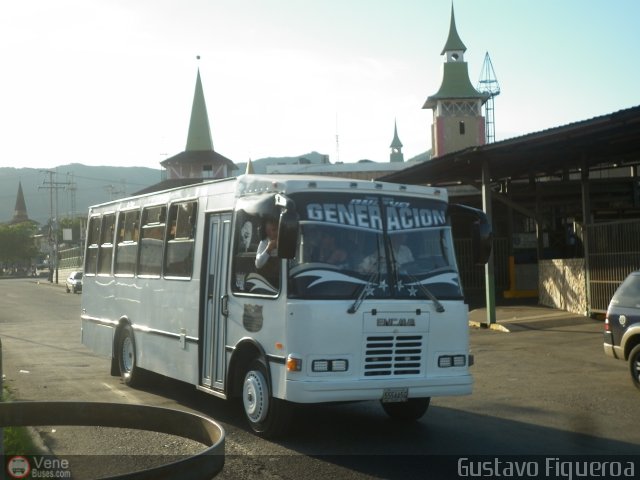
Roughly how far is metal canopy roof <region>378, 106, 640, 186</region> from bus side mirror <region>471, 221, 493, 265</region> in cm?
998

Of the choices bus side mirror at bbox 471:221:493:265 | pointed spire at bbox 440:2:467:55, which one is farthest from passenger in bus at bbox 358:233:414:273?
pointed spire at bbox 440:2:467:55

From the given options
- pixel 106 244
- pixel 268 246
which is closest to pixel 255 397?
pixel 268 246

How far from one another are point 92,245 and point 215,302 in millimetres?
6375

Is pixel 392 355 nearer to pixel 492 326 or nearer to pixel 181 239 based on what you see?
pixel 181 239

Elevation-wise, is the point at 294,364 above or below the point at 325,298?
below

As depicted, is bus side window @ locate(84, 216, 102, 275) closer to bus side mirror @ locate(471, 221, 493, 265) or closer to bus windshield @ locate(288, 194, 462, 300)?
bus windshield @ locate(288, 194, 462, 300)

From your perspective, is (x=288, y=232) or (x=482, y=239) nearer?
(x=288, y=232)

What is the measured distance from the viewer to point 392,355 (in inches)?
363

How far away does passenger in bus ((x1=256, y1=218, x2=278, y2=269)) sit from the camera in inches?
367

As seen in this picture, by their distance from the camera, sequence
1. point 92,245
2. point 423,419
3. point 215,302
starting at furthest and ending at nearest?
1. point 92,245
2. point 215,302
3. point 423,419

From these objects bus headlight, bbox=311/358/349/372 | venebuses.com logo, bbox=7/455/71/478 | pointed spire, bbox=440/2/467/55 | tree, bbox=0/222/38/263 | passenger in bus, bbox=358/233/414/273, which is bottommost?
venebuses.com logo, bbox=7/455/71/478

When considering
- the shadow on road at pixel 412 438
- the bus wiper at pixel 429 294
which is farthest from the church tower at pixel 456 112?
the bus wiper at pixel 429 294

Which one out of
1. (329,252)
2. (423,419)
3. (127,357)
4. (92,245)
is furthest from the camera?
(92,245)

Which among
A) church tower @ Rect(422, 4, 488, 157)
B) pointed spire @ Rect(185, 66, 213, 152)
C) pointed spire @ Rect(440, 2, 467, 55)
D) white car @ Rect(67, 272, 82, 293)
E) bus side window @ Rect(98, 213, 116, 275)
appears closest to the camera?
bus side window @ Rect(98, 213, 116, 275)
